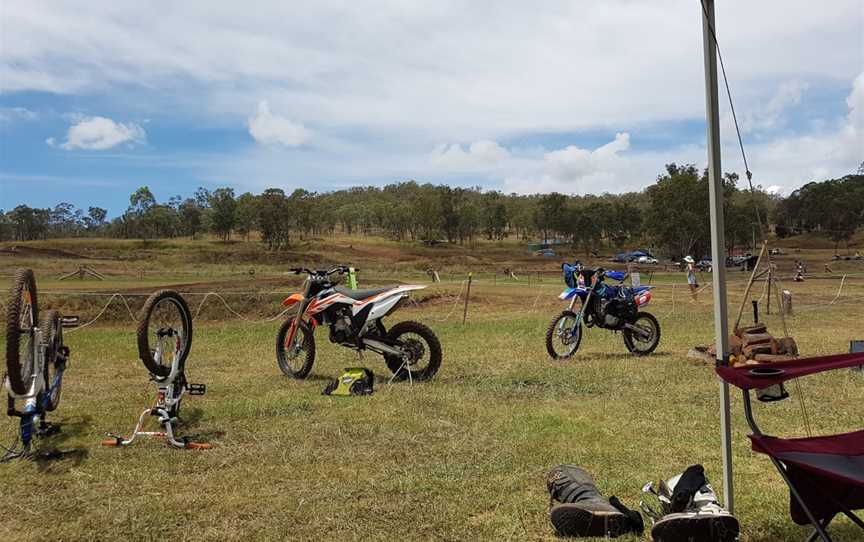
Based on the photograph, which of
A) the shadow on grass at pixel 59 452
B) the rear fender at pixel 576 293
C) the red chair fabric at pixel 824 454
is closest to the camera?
the red chair fabric at pixel 824 454

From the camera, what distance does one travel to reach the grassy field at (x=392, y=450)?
133 inches

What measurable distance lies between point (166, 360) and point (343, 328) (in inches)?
77.3

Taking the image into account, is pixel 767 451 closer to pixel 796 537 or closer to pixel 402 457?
pixel 796 537

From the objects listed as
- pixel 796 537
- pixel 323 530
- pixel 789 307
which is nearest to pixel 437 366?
pixel 323 530

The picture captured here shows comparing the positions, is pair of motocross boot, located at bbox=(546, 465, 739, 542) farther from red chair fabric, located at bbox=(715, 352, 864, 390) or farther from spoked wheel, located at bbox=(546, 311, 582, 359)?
spoked wheel, located at bbox=(546, 311, 582, 359)

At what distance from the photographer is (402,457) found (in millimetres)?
4418

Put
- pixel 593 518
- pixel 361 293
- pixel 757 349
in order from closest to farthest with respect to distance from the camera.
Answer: pixel 593 518 → pixel 361 293 → pixel 757 349

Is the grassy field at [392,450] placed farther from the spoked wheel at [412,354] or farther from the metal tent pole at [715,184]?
the metal tent pole at [715,184]

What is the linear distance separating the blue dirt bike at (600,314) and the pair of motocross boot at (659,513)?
18.5ft

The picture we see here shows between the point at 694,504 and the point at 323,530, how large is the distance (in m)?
1.83

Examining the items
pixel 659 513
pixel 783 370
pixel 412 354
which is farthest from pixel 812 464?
pixel 412 354

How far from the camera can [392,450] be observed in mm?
4578

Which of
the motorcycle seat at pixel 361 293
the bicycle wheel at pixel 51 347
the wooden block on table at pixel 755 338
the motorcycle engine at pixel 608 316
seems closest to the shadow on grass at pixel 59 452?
the bicycle wheel at pixel 51 347

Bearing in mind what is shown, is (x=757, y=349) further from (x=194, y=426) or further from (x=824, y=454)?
(x=194, y=426)
